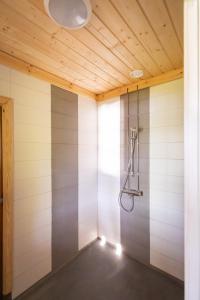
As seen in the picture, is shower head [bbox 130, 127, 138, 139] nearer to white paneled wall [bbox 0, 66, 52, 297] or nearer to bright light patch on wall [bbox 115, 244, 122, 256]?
white paneled wall [bbox 0, 66, 52, 297]

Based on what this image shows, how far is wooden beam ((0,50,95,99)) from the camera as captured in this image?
157cm

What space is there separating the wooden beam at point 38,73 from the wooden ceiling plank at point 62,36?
0.46 m

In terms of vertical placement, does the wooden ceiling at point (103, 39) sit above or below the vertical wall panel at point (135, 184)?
above

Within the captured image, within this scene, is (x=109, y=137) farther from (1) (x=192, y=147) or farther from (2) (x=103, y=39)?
(1) (x=192, y=147)

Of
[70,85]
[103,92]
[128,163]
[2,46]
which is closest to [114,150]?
[128,163]

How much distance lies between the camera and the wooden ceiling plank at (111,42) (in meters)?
1.20

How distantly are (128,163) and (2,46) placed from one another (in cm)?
187

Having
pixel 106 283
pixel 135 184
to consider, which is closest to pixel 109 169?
pixel 135 184

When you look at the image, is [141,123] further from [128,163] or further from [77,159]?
[77,159]

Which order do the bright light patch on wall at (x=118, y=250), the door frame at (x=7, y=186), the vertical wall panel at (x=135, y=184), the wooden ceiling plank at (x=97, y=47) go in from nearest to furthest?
the wooden ceiling plank at (x=97, y=47) → the door frame at (x=7, y=186) → the vertical wall panel at (x=135, y=184) → the bright light patch on wall at (x=118, y=250)

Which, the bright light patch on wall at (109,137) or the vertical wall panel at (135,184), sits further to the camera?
the bright light patch on wall at (109,137)

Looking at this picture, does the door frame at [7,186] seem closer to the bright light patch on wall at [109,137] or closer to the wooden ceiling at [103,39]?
the wooden ceiling at [103,39]

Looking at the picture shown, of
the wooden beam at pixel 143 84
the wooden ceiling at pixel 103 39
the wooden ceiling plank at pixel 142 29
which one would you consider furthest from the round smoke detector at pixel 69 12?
the wooden beam at pixel 143 84

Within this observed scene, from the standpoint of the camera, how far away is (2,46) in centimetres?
145
